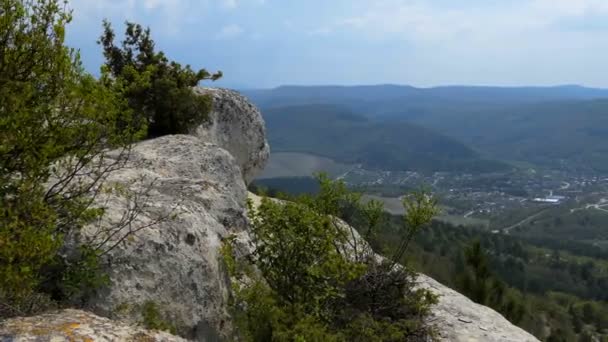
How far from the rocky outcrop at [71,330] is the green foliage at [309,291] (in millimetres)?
3259

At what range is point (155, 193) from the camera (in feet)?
46.1

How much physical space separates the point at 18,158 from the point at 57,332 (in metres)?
3.28

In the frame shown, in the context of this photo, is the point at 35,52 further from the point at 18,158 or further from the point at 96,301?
the point at 96,301

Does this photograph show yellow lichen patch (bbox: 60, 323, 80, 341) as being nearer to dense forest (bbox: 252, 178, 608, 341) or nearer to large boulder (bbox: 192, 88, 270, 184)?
large boulder (bbox: 192, 88, 270, 184)

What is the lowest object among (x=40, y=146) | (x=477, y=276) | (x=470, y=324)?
(x=477, y=276)

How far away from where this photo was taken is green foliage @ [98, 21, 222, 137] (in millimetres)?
24625

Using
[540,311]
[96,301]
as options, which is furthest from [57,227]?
[540,311]

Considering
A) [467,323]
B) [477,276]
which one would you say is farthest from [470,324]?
[477,276]

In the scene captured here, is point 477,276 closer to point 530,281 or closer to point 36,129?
point 36,129

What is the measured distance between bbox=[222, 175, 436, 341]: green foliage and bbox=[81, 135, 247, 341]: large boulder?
24.5 inches

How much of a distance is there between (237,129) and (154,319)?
22689mm

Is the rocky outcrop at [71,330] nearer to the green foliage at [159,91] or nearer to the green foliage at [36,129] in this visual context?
the green foliage at [36,129]

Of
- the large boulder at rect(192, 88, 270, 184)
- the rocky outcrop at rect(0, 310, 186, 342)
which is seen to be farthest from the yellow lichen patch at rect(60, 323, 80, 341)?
the large boulder at rect(192, 88, 270, 184)

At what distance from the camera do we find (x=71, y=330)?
803 cm
